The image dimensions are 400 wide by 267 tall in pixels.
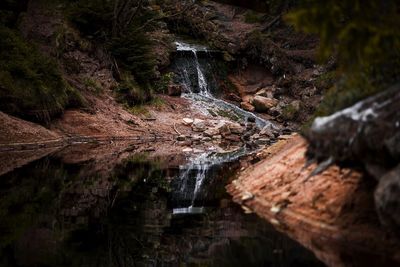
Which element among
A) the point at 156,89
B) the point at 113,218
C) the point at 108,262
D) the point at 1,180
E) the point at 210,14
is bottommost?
the point at 108,262

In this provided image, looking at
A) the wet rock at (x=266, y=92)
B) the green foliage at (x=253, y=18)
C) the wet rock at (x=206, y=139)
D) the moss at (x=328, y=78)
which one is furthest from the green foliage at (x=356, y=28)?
the green foliage at (x=253, y=18)

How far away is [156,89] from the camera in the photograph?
27.0 metres

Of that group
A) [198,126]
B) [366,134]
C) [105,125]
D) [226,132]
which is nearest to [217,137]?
[226,132]

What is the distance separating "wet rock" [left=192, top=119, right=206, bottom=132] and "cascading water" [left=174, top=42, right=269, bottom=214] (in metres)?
2.00

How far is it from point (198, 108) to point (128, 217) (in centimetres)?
1790

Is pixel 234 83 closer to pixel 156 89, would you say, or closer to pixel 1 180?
pixel 156 89

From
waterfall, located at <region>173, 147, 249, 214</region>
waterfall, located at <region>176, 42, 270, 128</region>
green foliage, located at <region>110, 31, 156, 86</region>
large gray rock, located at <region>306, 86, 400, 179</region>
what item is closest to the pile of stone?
waterfall, located at <region>176, 42, 270, 128</region>

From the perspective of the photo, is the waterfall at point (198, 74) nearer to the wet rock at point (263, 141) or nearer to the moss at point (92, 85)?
the moss at point (92, 85)

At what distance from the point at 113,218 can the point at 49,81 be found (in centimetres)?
1239

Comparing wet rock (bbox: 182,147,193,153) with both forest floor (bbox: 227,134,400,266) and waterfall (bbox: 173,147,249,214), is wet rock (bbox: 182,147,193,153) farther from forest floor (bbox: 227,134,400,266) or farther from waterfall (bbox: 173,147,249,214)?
forest floor (bbox: 227,134,400,266)

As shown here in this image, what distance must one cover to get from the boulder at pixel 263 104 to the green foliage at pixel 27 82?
11.6m

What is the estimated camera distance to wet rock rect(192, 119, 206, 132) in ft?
76.9

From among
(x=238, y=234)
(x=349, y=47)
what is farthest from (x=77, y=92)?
(x=349, y=47)

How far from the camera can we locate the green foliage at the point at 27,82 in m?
17.9
